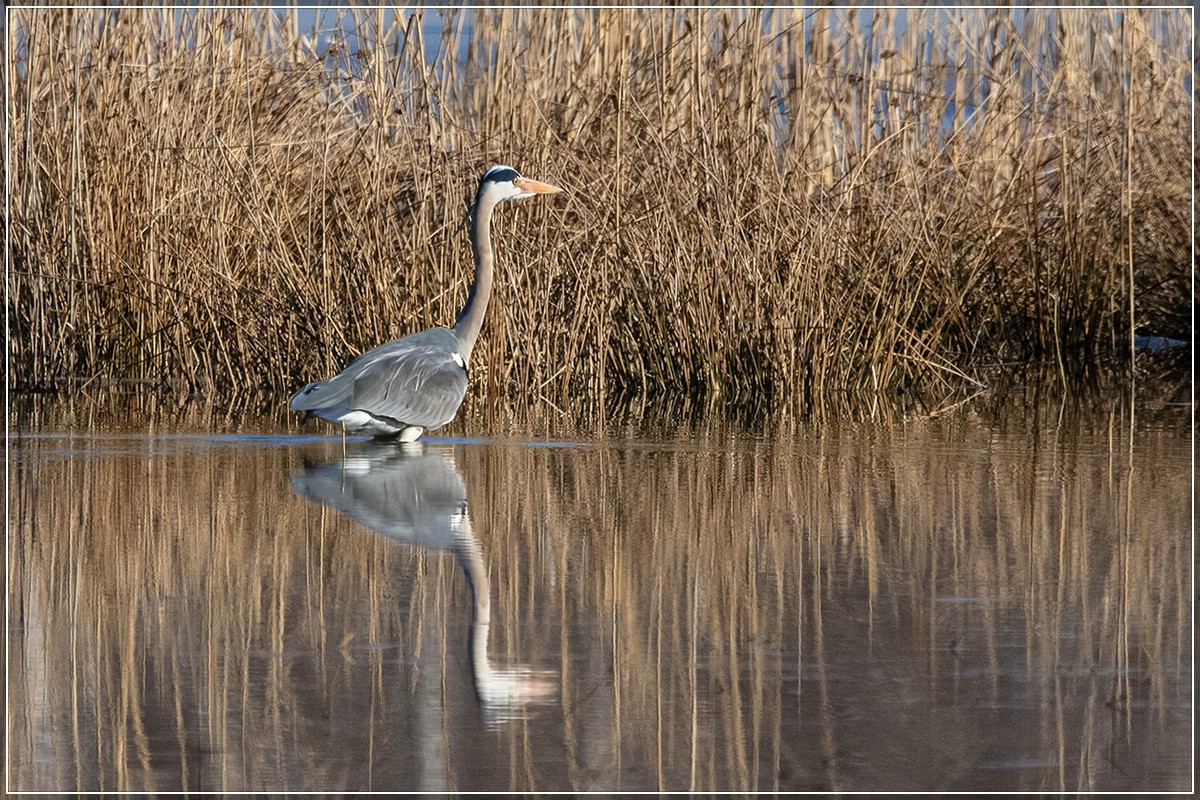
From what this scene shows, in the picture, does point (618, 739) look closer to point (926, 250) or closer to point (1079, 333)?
point (926, 250)

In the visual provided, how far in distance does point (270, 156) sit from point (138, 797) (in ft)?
22.3

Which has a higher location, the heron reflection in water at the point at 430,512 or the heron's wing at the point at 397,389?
the heron's wing at the point at 397,389

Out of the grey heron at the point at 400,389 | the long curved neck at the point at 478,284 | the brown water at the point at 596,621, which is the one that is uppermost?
the long curved neck at the point at 478,284

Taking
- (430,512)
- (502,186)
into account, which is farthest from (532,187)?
(430,512)

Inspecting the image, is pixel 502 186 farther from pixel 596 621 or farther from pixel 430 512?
pixel 596 621

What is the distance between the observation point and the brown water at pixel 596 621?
10.5ft

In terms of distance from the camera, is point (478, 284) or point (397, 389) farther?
point (478, 284)

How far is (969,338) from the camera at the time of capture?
35.2 feet

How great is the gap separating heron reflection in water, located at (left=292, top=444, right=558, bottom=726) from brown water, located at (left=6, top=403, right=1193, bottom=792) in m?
0.02

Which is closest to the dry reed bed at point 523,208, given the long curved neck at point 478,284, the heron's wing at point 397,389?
the long curved neck at point 478,284

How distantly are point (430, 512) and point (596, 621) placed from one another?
1562 millimetres

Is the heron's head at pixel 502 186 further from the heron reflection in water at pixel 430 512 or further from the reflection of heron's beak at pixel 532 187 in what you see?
the heron reflection in water at pixel 430 512

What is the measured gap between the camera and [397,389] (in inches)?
280

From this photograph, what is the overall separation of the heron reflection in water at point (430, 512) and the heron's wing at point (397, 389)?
0.58ft
